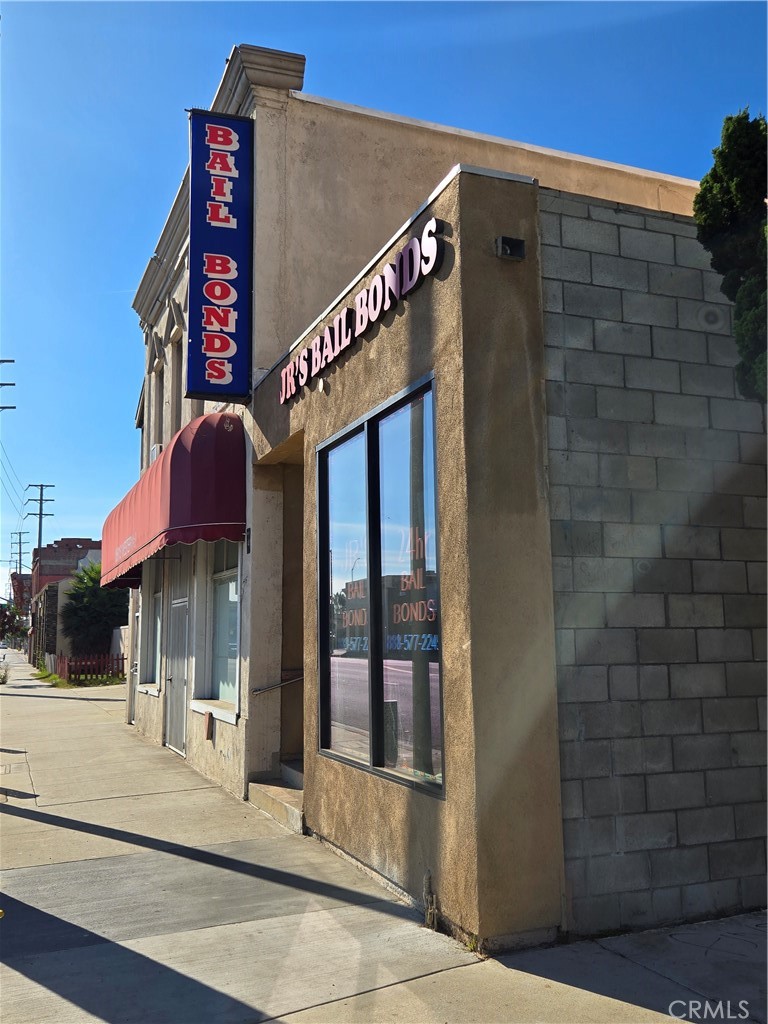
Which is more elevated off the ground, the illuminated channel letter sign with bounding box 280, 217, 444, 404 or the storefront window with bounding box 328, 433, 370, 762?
the illuminated channel letter sign with bounding box 280, 217, 444, 404

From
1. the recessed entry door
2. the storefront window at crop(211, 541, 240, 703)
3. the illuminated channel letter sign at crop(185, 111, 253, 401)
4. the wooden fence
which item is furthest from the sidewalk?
the wooden fence

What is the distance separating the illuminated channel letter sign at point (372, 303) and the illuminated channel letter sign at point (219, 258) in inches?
58.8

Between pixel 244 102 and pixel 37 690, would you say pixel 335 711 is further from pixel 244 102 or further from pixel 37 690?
pixel 37 690

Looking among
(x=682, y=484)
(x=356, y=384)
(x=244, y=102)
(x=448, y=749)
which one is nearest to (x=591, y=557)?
(x=682, y=484)

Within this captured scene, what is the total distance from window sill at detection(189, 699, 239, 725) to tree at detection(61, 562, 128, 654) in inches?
1094

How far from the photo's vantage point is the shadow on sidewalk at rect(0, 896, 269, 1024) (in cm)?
418

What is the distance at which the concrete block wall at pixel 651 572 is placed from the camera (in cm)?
510

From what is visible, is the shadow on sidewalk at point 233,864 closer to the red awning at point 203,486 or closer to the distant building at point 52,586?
the red awning at point 203,486

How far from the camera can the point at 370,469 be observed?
21.6 ft

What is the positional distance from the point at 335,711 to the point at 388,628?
125 cm

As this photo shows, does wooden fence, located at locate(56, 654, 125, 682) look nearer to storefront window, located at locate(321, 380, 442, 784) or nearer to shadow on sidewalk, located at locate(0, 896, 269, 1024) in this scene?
storefront window, located at locate(321, 380, 442, 784)

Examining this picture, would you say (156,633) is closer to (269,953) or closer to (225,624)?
(225,624)

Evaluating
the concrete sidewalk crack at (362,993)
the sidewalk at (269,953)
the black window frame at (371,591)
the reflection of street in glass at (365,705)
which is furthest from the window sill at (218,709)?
the concrete sidewalk crack at (362,993)

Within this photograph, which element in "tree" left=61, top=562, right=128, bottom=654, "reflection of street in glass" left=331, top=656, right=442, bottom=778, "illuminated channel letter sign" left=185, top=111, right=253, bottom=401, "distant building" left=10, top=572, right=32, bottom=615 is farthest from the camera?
"distant building" left=10, top=572, right=32, bottom=615
